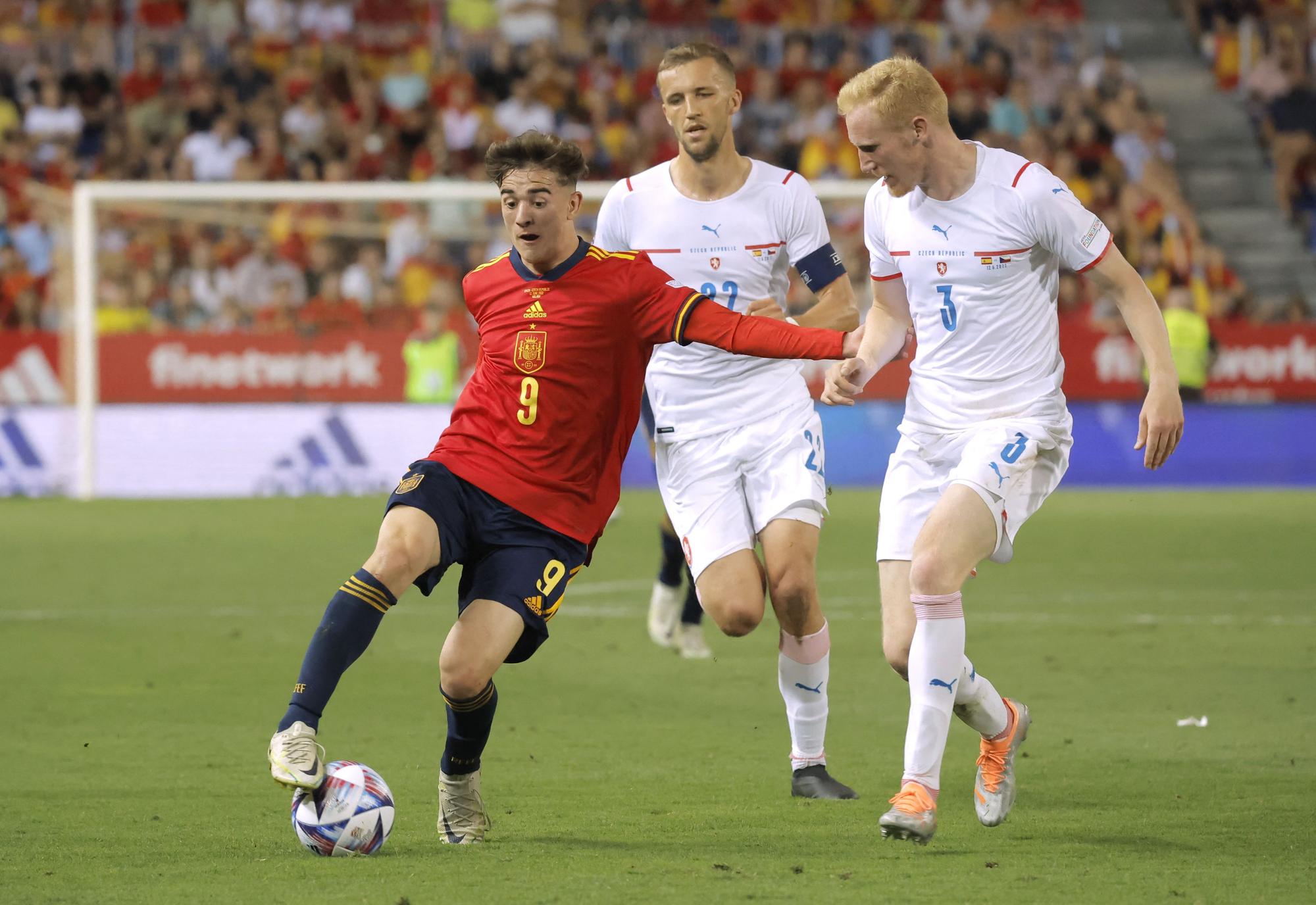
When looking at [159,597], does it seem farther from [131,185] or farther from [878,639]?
[131,185]

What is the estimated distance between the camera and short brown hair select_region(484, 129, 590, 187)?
17.4ft

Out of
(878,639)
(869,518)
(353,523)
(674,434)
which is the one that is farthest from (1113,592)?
(353,523)

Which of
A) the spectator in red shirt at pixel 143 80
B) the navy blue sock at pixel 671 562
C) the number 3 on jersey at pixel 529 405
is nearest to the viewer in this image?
the number 3 on jersey at pixel 529 405

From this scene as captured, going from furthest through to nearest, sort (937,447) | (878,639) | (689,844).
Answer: (878,639) < (937,447) < (689,844)

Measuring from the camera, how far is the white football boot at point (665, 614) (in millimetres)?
9508

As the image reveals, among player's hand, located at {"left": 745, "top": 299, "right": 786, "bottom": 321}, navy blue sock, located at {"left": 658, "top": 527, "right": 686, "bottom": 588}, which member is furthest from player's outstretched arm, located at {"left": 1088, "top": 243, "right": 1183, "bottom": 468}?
navy blue sock, located at {"left": 658, "top": 527, "right": 686, "bottom": 588}

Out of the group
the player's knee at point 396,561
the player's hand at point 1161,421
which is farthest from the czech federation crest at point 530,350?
the player's hand at point 1161,421

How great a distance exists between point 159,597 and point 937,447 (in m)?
7.05

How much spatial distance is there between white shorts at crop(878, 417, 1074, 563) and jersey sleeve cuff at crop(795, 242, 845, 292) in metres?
1.08

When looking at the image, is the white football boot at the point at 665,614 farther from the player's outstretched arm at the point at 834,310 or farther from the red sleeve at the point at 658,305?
the red sleeve at the point at 658,305

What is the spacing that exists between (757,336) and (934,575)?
2.81 ft

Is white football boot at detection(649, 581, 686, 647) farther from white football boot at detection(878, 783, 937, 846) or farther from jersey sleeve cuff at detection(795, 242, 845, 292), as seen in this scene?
white football boot at detection(878, 783, 937, 846)

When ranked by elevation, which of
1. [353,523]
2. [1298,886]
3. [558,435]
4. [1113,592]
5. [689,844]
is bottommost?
[353,523]

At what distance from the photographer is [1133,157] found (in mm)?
22359
